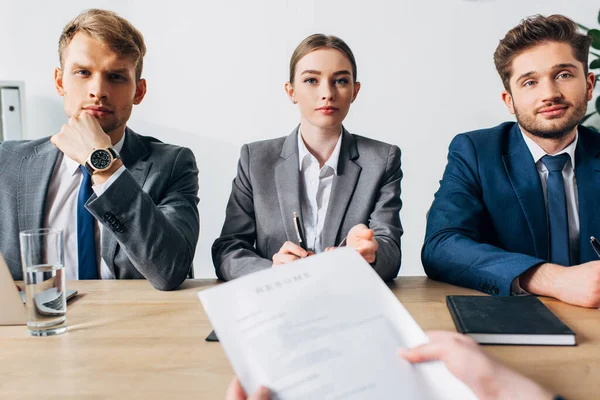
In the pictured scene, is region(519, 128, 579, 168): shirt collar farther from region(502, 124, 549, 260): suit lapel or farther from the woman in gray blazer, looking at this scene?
the woman in gray blazer

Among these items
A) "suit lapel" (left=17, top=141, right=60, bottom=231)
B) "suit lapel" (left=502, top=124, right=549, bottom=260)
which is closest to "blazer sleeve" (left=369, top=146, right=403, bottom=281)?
"suit lapel" (left=502, top=124, right=549, bottom=260)

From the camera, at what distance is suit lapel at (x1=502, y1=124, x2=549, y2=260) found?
1.66 metres

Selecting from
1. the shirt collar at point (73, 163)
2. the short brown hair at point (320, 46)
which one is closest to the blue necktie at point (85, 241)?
the shirt collar at point (73, 163)

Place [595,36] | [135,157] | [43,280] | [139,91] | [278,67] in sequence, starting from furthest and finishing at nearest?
[278,67]
[595,36]
[139,91]
[135,157]
[43,280]

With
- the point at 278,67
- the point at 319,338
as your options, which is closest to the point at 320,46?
the point at 319,338

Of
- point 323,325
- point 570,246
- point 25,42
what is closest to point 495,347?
point 323,325

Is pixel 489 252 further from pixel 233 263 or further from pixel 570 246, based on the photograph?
pixel 233 263

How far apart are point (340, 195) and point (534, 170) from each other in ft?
2.01

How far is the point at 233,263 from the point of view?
5.08ft

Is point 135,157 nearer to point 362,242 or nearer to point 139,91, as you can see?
point 139,91

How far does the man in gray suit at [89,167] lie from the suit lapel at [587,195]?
1.17m

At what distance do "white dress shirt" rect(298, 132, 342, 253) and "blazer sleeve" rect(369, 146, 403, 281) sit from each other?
0.58 feet

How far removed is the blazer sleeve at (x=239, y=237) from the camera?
5.04ft

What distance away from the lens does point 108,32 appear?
170 cm
